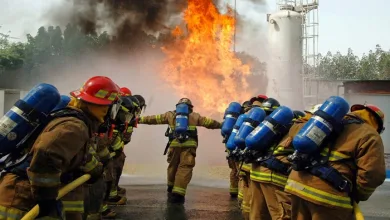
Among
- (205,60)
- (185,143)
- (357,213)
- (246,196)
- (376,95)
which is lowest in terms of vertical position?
(246,196)

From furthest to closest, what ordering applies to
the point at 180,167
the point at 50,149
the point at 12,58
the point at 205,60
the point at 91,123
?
the point at 12,58
the point at 205,60
the point at 180,167
the point at 91,123
the point at 50,149

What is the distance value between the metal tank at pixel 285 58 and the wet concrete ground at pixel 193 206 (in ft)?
37.2

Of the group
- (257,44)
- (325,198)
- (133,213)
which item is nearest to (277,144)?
(325,198)

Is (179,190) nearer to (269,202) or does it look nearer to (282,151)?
(269,202)

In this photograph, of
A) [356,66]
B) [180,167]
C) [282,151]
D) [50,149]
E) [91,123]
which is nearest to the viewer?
[50,149]

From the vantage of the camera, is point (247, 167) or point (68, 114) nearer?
point (68, 114)

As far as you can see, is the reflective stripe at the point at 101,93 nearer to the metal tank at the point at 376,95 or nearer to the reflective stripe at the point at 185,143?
the reflective stripe at the point at 185,143

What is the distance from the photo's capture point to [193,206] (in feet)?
25.1

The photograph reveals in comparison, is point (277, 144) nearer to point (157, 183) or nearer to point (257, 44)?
point (157, 183)

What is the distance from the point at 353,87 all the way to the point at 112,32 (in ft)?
32.7

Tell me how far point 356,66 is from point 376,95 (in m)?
29.5

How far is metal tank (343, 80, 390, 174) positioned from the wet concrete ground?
7181 millimetres

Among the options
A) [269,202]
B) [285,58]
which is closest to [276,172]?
[269,202]

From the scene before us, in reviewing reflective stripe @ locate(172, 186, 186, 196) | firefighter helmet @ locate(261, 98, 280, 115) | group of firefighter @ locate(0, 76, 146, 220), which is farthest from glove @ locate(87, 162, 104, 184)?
reflective stripe @ locate(172, 186, 186, 196)
